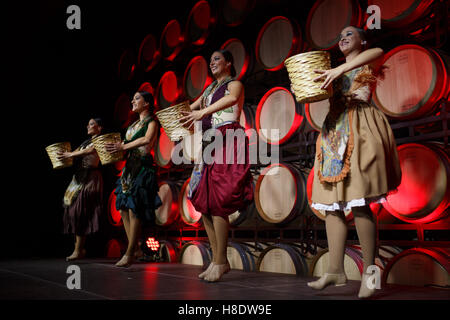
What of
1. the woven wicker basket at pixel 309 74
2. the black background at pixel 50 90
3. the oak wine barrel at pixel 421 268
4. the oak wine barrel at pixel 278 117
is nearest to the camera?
the woven wicker basket at pixel 309 74

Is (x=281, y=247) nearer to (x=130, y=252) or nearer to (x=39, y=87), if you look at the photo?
(x=130, y=252)

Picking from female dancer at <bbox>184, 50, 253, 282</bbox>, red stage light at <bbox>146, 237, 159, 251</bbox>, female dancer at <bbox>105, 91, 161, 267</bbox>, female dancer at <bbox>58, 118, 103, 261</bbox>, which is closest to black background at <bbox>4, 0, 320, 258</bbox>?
female dancer at <bbox>58, 118, 103, 261</bbox>

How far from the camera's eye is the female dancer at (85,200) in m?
4.69

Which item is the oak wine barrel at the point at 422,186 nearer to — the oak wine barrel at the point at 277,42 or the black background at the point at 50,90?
the oak wine barrel at the point at 277,42

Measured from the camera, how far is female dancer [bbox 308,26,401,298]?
6.31 ft

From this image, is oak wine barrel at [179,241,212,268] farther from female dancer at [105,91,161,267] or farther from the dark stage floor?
the dark stage floor

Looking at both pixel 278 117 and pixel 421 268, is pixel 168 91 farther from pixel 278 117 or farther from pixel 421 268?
pixel 421 268

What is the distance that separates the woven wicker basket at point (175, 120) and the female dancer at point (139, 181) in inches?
32.5

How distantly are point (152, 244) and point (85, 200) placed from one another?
3.13ft

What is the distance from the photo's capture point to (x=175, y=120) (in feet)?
8.55

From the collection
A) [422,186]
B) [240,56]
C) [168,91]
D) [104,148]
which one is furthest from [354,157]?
[168,91]

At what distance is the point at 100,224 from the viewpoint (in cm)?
472

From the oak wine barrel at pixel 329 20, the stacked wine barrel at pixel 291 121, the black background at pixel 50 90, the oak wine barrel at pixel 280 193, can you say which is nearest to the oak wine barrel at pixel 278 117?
the stacked wine barrel at pixel 291 121
